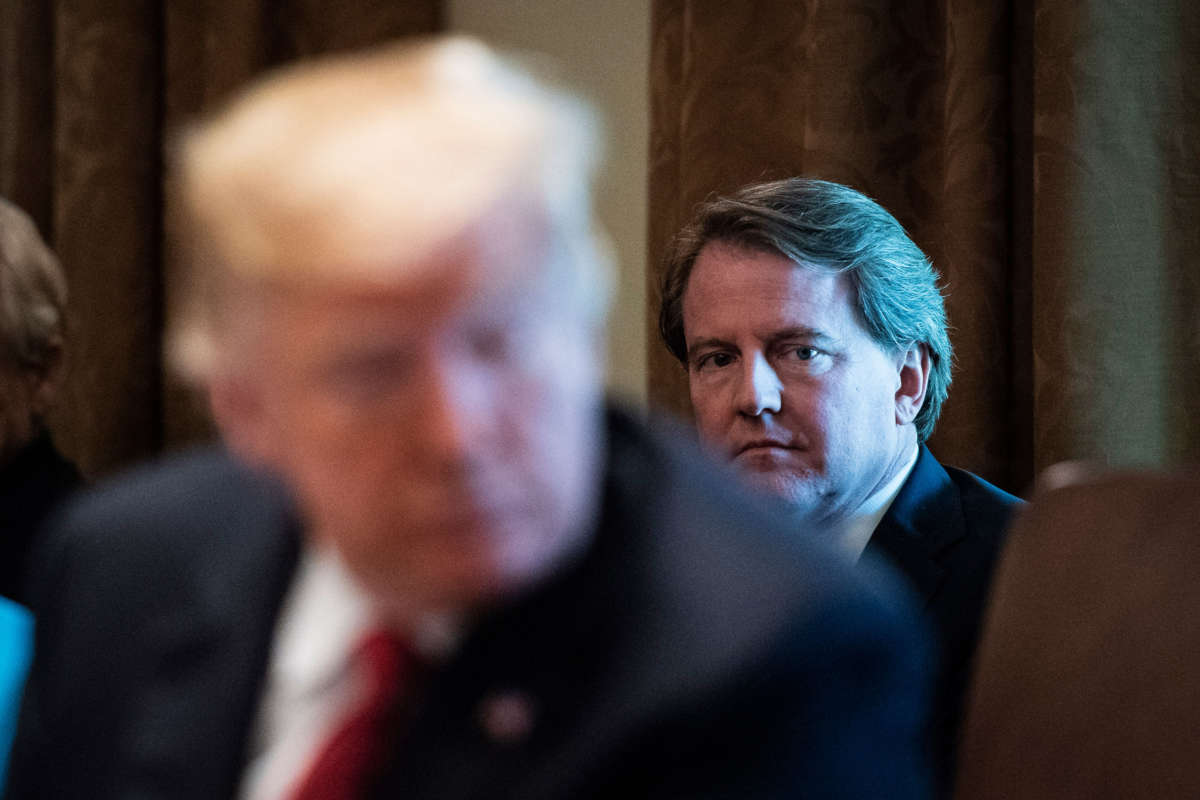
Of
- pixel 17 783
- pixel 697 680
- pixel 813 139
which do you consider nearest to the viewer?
pixel 697 680

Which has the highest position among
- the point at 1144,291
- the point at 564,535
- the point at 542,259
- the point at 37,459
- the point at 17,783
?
the point at 542,259

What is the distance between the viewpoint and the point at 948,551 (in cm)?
163

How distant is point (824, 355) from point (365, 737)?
1.14 metres

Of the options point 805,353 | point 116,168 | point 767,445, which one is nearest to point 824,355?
point 805,353

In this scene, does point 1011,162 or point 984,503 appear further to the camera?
point 1011,162

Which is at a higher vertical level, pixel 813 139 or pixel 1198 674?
pixel 813 139

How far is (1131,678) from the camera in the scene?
2.77ft

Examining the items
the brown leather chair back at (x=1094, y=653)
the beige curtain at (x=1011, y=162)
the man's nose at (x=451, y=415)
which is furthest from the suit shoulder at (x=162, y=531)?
the beige curtain at (x=1011, y=162)

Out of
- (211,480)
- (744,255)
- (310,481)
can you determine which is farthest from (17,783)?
(744,255)

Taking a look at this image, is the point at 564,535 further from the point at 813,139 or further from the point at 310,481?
the point at 813,139

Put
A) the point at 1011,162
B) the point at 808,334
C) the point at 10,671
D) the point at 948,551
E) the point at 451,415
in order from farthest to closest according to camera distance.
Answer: the point at 1011,162, the point at 808,334, the point at 948,551, the point at 10,671, the point at 451,415

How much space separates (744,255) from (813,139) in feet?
1.07

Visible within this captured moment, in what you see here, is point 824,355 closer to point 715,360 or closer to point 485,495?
point 715,360

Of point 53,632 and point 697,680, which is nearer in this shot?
point 697,680
